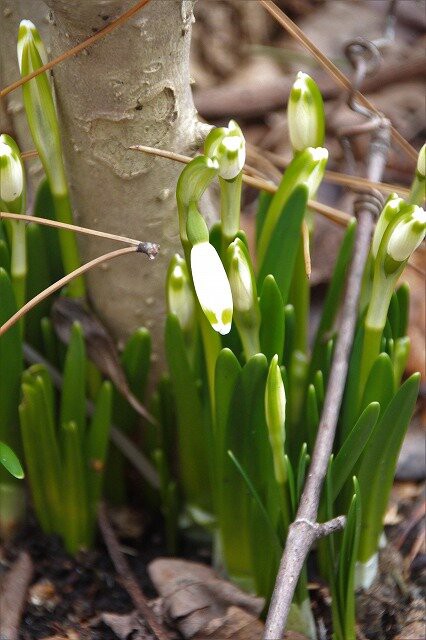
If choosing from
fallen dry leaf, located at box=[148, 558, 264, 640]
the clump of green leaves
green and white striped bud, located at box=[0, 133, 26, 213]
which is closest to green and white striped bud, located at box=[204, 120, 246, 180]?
green and white striped bud, located at box=[0, 133, 26, 213]

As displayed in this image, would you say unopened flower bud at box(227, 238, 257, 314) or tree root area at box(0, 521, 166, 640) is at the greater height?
unopened flower bud at box(227, 238, 257, 314)

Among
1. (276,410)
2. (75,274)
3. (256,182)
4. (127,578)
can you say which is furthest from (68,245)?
(127,578)

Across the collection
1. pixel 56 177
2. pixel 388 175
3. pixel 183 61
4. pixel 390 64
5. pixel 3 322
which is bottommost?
pixel 3 322

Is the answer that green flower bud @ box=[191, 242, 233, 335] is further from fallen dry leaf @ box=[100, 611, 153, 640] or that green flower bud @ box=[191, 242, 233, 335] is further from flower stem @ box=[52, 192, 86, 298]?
fallen dry leaf @ box=[100, 611, 153, 640]

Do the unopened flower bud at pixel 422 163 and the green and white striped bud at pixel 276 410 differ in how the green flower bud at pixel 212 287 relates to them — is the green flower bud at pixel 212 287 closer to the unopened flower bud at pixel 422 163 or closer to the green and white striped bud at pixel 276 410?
the green and white striped bud at pixel 276 410

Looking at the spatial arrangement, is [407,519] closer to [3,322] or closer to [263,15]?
[3,322]

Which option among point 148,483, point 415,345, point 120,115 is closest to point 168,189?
point 120,115
